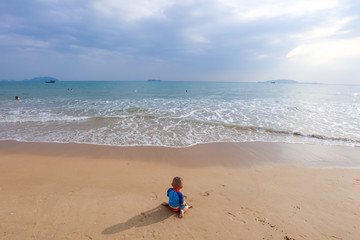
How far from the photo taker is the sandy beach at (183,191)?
3.22 m

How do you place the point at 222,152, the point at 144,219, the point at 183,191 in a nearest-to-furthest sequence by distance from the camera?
the point at 144,219, the point at 183,191, the point at 222,152

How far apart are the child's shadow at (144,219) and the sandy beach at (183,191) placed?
20 millimetres

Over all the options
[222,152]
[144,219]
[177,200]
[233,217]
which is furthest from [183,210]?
[222,152]

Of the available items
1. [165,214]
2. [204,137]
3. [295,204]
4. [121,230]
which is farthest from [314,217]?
[204,137]

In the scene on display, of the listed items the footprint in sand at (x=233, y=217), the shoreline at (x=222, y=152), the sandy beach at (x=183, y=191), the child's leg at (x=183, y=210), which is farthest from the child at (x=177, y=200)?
the shoreline at (x=222, y=152)

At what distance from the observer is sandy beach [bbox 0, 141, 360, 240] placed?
322 centimetres

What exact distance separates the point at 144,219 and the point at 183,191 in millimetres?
1281

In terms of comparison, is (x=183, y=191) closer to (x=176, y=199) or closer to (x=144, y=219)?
(x=176, y=199)

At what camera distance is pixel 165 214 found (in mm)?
3564

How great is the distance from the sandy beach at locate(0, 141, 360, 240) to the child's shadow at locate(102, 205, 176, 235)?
20 millimetres

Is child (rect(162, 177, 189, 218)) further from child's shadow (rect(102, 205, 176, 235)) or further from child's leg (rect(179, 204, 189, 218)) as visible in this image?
child's shadow (rect(102, 205, 176, 235))

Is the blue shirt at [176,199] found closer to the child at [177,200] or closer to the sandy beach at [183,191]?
the child at [177,200]

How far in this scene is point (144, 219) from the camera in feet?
11.2

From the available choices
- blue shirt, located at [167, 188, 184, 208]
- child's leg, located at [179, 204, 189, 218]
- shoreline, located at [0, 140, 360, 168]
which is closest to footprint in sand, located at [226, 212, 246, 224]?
child's leg, located at [179, 204, 189, 218]
